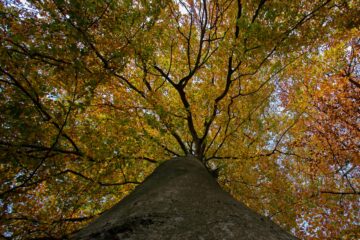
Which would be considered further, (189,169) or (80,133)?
(80,133)

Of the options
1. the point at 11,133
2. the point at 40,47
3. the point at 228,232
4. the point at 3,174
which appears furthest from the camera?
the point at 3,174

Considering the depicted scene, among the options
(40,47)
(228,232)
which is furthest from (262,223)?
(40,47)

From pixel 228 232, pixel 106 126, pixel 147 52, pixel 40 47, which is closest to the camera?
pixel 228 232

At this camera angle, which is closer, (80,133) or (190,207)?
(190,207)

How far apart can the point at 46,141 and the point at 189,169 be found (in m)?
3.62

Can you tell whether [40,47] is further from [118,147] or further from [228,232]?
[228,232]

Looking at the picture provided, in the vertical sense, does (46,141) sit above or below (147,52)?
below

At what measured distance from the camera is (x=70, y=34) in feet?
13.4

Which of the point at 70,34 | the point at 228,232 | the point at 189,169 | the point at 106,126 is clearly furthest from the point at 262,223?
the point at 106,126

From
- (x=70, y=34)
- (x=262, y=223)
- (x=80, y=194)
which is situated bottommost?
(x=262, y=223)

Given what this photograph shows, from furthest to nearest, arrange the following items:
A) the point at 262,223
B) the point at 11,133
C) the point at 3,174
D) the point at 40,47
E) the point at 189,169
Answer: the point at 3,174 < the point at 11,133 < the point at 40,47 < the point at 189,169 < the point at 262,223

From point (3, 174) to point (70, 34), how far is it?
3.23 meters

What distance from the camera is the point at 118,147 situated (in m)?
6.12

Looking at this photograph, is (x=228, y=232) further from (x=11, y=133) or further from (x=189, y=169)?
(x=11, y=133)
